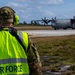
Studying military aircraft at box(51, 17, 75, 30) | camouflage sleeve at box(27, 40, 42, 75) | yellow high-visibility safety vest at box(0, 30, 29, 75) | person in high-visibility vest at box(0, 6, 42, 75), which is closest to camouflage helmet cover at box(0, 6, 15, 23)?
person in high-visibility vest at box(0, 6, 42, 75)

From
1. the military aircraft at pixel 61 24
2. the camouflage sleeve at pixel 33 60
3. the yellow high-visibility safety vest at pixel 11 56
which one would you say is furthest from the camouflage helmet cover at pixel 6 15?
the military aircraft at pixel 61 24

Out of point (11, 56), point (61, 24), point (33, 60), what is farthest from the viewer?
point (61, 24)

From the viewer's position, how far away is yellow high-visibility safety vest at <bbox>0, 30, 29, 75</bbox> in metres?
3.42

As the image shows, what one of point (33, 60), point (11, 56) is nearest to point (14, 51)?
point (11, 56)

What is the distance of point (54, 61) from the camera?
14.9 metres

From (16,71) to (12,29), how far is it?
442mm

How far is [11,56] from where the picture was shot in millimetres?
3422

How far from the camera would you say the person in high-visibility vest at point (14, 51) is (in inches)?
135

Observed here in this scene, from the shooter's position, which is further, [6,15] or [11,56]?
[6,15]

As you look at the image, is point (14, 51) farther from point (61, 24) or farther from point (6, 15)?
point (61, 24)

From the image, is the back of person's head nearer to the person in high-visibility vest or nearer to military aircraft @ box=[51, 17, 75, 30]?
the person in high-visibility vest

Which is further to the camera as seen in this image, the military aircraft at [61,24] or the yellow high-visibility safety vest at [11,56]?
the military aircraft at [61,24]

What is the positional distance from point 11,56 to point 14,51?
6cm

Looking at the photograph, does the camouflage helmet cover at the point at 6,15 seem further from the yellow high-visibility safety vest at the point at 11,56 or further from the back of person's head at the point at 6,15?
the yellow high-visibility safety vest at the point at 11,56
